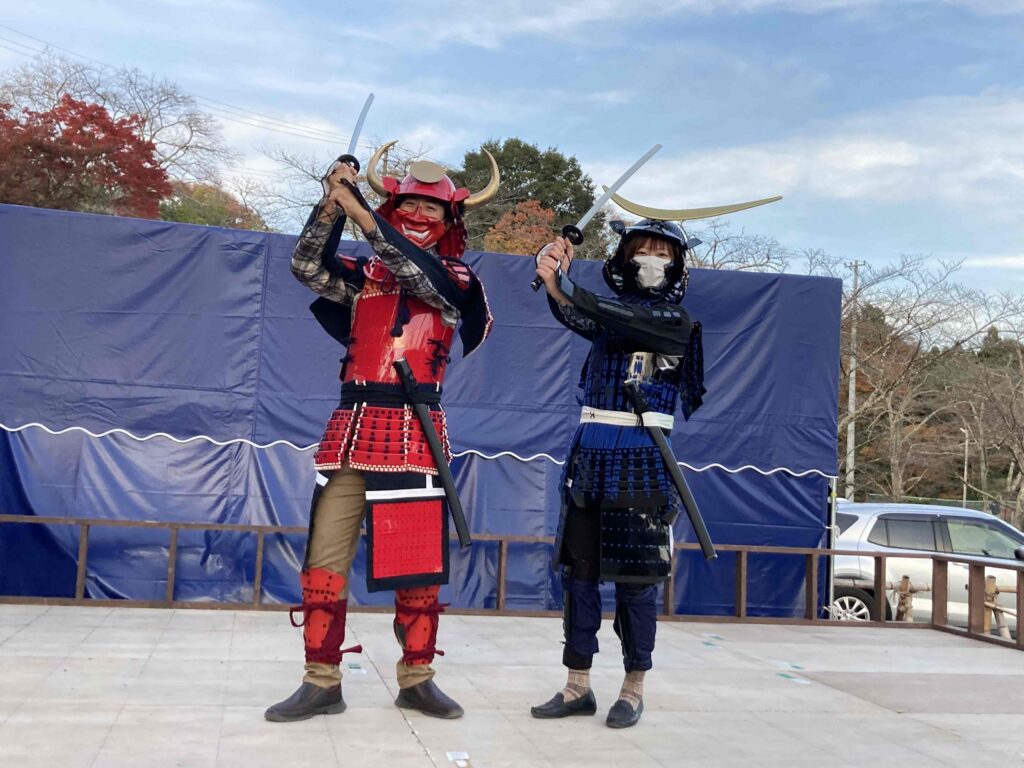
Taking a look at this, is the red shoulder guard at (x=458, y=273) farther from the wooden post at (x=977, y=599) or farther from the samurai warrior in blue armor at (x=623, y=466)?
the wooden post at (x=977, y=599)

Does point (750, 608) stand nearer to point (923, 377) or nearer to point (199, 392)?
point (199, 392)

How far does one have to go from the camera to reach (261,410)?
18.9 ft

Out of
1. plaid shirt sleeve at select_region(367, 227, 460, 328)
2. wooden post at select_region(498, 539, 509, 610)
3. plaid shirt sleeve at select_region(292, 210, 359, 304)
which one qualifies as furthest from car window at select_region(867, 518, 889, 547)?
plaid shirt sleeve at select_region(292, 210, 359, 304)

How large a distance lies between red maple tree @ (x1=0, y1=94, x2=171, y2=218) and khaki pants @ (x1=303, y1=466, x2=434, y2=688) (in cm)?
1148

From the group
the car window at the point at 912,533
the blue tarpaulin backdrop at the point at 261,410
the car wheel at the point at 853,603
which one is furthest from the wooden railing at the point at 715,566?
the car window at the point at 912,533

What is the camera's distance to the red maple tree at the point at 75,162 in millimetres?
12945

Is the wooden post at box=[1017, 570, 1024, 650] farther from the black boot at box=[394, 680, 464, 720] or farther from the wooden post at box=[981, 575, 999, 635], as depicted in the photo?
the black boot at box=[394, 680, 464, 720]

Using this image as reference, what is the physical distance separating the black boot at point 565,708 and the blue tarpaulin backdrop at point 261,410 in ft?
9.24

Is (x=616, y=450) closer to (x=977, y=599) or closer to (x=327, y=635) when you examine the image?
(x=327, y=635)

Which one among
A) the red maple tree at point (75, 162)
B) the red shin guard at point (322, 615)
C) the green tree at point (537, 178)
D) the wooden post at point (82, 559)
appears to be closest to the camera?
the red shin guard at point (322, 615)

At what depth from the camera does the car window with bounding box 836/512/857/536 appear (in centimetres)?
791

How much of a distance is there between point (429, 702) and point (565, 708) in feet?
1.41

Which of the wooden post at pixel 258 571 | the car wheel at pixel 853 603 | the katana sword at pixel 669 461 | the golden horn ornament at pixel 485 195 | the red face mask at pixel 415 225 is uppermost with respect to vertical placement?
the golden horn ornament at pixel 485 195

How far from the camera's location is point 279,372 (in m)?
5.77
